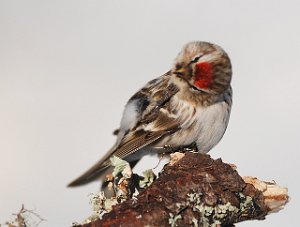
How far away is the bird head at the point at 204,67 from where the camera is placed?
Answer: 128 inches

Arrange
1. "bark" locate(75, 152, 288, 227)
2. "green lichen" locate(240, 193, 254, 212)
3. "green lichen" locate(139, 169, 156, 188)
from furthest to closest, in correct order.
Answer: "green lichen" locate(139, 169, 156, 188), "green lichen" locate(240, 193, 254, 212), "bark" locate(75, 152, 288, 227)

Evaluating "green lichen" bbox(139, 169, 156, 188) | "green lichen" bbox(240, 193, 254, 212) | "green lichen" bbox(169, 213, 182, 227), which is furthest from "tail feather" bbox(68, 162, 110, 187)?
"green lichen" bbox(169, 213, 182, 227)

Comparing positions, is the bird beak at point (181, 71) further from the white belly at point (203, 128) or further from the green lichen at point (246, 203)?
the green lichen at point (246, 203)

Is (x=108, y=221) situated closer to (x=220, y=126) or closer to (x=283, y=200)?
(x=283, y=200)

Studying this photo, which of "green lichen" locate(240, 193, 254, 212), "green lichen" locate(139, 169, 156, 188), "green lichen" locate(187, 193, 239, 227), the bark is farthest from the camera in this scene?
"green lichen" locate(139, 169, 156, 188)

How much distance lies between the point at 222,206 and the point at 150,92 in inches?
44.8

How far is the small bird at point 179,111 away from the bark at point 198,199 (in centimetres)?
63

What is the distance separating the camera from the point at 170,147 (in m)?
3.52

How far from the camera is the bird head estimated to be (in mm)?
3260

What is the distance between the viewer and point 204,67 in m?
3.26

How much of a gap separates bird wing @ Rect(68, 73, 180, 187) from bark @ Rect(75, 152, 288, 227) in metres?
0.68

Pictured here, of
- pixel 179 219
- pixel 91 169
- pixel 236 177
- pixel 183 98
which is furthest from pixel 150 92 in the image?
pixel 179 219

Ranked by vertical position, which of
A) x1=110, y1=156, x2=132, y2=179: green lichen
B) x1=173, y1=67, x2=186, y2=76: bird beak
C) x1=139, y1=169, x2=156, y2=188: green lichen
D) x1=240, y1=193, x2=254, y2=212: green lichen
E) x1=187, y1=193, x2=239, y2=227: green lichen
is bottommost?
x1=240, y1=193, x2=254, y2=212: green lichen

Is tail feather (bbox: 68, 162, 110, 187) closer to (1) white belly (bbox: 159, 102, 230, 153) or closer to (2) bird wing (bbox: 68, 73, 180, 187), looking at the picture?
(2) bird wing (bbox: 68, 73, 180, 187)
